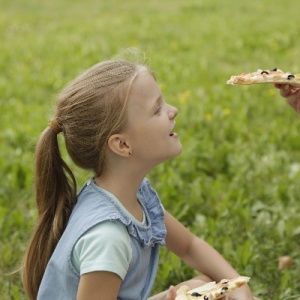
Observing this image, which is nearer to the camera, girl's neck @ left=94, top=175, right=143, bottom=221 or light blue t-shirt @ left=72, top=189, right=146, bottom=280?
light blue t-shirt @ left=72, top=189, right=146, bottom=280

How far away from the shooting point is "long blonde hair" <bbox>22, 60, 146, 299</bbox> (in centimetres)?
226

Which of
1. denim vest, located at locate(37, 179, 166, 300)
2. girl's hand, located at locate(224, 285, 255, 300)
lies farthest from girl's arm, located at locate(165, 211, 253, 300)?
denim vest, located at locate(37, 179, 166, 300)

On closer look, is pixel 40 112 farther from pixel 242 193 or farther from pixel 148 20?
pixel 148 20

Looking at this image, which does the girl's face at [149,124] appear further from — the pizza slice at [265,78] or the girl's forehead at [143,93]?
the pizza slice at [265,78]

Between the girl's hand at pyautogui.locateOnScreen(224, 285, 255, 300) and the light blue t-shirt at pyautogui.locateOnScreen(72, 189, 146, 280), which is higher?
the light blue t-shirt at pyautogui.locateOnScreen(72, 189, 146, 280)

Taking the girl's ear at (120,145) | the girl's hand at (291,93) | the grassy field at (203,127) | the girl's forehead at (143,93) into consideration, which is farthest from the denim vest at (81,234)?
the girl's hand at (291,93)

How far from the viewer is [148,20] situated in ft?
32.6

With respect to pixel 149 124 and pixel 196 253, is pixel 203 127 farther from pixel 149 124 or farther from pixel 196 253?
pixel 149 124

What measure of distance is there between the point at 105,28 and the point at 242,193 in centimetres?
573

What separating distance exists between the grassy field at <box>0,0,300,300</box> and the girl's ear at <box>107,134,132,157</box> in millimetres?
468

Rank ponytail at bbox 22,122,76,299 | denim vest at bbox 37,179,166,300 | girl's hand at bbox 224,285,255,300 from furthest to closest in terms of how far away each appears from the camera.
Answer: girl's hand at bbox 224,285,255,300, ponytail at bbox 22,122,76,299, denim vest at bbox 37,179,166,300

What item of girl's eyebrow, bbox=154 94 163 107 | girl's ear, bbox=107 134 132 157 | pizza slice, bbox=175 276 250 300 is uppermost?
girl's eyebrow, bbox=154 94 163 107

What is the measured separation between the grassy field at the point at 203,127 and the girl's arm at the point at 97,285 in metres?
0.75

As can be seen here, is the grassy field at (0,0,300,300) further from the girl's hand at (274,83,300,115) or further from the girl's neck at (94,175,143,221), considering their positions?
the girl's hand at (274,83,300,115)
